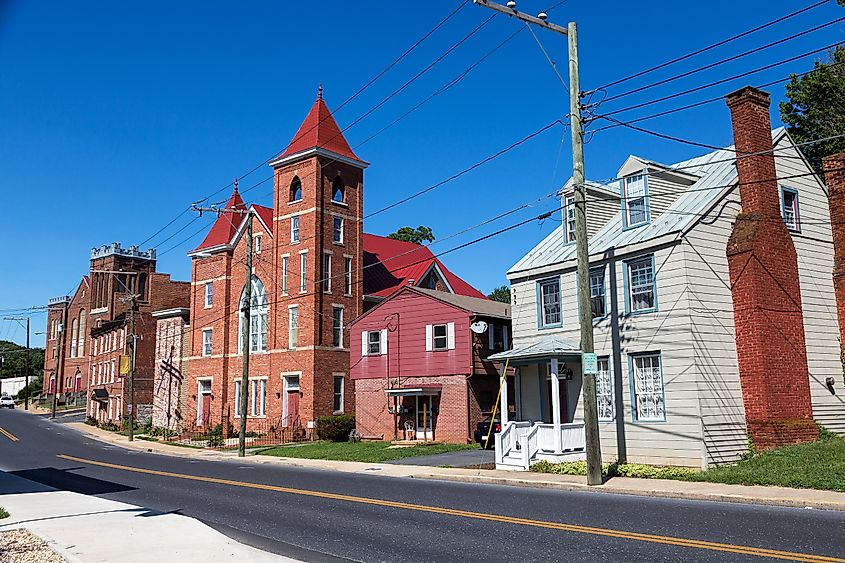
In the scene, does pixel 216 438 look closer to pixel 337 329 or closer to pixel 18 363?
pixel 337 329

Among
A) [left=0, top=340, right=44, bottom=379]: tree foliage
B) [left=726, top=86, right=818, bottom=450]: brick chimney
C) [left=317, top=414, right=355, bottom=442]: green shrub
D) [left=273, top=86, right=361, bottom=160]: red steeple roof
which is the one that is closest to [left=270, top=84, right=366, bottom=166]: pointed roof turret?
[left=273, top=86, right=361, bottom=160]: red steeple roof

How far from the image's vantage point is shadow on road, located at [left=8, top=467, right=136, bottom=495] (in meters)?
19.2

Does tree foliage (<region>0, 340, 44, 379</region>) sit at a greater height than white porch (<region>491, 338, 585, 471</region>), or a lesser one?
greater

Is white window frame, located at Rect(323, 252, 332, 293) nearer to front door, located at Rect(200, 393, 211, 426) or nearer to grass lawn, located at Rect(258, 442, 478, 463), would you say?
grass lawn, located at Rect(258, 442, 478, 463)

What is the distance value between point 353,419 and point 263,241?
14104mm

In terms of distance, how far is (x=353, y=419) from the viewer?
39.2m

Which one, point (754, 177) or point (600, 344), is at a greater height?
point (754, 177)

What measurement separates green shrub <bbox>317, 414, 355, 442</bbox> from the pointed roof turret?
610 inches

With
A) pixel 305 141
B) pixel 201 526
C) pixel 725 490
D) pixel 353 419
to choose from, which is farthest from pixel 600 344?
pixel 305 141

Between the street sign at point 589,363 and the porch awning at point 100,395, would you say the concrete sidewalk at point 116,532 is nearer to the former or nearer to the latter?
the street sign at point 589,363

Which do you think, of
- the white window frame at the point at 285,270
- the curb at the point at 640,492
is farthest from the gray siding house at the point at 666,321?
the white window frame at the point at 285,270

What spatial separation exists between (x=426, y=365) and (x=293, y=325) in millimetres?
11419

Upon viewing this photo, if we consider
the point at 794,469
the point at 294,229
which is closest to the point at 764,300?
the point at 794,469

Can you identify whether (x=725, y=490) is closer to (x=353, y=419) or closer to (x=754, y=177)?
(x=754, y=177)
